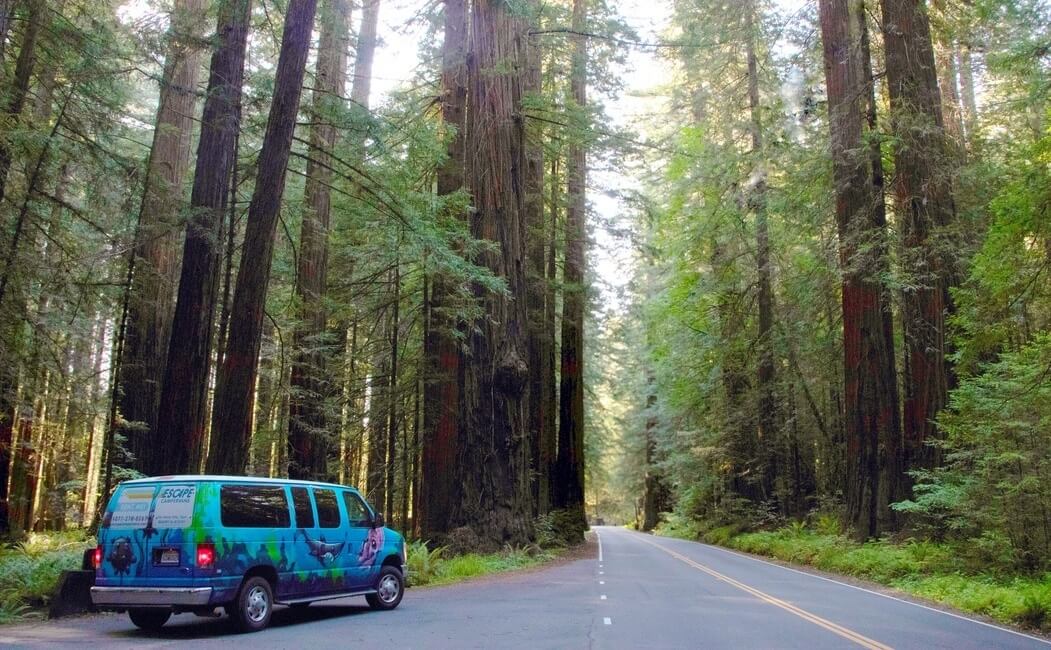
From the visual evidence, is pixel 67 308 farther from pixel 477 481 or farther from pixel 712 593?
A: pixel 712 593

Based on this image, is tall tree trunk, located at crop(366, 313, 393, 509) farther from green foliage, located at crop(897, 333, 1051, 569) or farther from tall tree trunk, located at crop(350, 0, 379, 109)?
green foliage, located at crop(897, 333, 1051, 569)

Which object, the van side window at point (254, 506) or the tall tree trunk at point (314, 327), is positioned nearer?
the van side window at point (254, 506)

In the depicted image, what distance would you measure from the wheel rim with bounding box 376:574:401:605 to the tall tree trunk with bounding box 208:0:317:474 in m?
2.73

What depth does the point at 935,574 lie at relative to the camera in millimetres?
15180

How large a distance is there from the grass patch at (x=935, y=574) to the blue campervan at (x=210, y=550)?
374 inches

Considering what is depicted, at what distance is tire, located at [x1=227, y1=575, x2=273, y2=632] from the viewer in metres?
8.70

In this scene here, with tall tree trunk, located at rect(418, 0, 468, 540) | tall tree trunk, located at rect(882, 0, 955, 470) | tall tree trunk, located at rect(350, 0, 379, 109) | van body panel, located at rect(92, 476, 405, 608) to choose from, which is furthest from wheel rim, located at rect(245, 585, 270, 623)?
tall tree trunk, located at rect(350, 0, 379, 109)

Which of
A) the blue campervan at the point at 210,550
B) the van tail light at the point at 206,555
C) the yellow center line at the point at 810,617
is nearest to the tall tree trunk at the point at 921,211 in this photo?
the yellow center line at the point at 810,617

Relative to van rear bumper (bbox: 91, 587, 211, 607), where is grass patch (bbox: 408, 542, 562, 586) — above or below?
below

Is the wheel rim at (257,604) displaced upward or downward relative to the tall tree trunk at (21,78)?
downward

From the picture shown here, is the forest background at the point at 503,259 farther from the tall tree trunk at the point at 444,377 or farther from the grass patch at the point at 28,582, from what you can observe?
the grass patch at the point at 28,582

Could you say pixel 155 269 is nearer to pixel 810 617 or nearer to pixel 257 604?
pixel 257 604

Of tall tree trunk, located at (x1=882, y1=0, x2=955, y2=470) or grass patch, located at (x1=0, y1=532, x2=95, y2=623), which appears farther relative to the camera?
tall tree trunk, located at (x1=882, y1=0, x2=955, y2=470)

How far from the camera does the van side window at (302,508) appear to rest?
984cm
